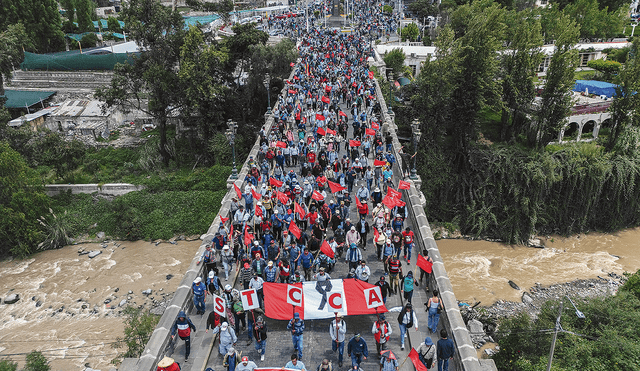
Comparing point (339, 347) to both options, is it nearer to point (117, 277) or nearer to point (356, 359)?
point (356, 359)

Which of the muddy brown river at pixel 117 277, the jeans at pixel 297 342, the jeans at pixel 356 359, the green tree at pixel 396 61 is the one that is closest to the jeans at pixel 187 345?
the jeans at pixel 297 342

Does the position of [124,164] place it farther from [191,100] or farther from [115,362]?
[115,362]

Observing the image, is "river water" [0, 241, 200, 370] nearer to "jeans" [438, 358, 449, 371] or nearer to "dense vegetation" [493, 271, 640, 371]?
"jeans" [438, 358, 449, 371]

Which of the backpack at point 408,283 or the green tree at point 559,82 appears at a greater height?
the green tree at point 559,82

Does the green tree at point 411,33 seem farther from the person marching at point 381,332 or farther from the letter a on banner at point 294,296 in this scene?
the person marching at point 381,332

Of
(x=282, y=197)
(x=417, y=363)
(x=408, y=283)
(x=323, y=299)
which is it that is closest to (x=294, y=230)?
(x=282, y=197)

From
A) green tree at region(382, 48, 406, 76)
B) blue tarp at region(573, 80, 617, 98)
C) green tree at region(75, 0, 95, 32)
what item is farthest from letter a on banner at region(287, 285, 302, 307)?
green tree at region(75, 0, 95, 32)
